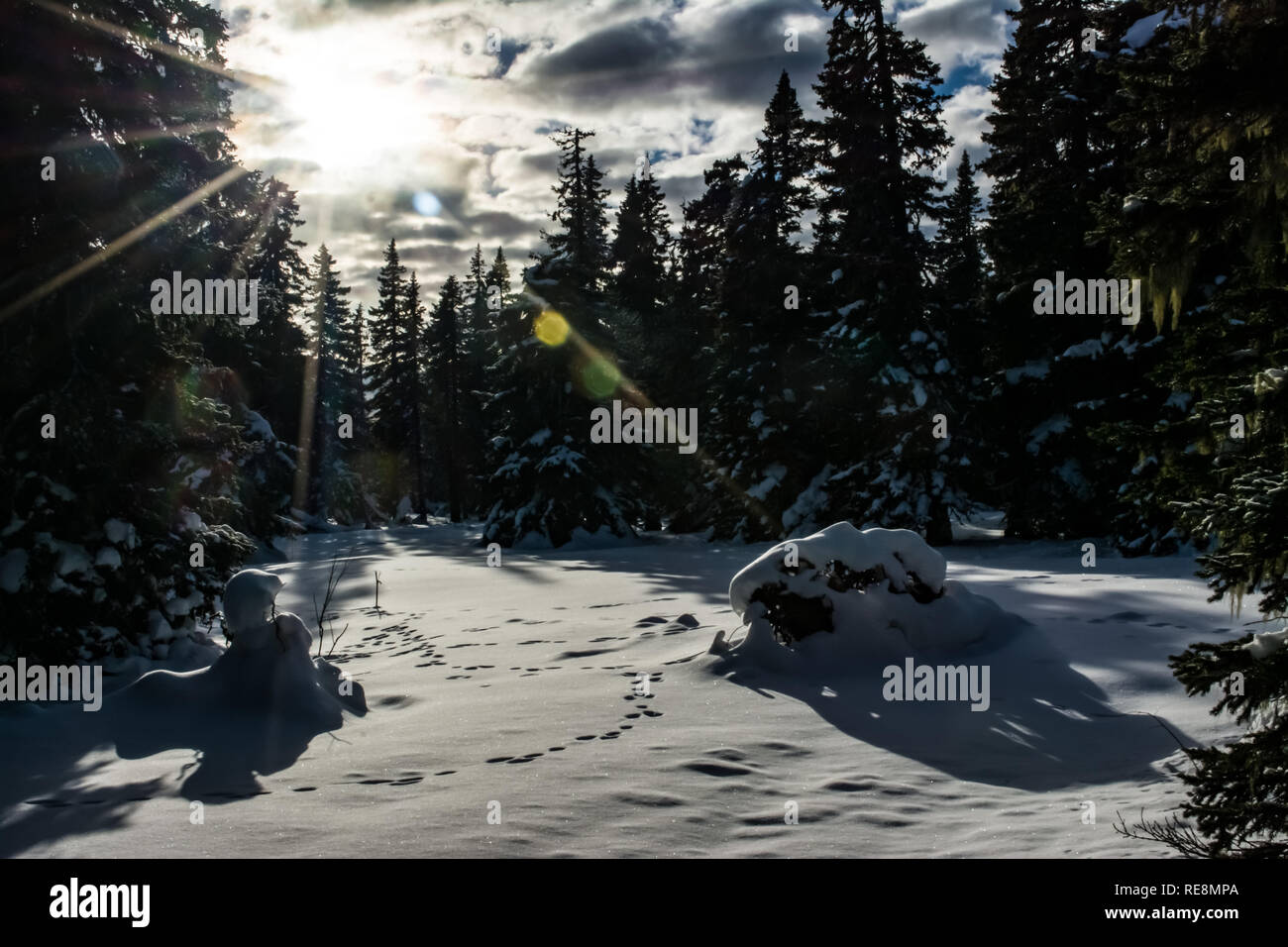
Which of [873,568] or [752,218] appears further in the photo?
[752,218]

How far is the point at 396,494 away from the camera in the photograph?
6731 centimetres

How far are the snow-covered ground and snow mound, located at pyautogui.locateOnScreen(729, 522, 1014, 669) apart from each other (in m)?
0.27

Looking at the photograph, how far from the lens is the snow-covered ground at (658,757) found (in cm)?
445

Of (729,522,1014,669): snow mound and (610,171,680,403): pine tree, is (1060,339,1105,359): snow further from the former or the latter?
(610,171,680,403): pine tree

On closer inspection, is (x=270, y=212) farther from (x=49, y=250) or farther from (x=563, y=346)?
(x=49, y=250)

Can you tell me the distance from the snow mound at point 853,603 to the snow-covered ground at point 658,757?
0.27 m

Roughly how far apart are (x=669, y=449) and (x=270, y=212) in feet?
69.1

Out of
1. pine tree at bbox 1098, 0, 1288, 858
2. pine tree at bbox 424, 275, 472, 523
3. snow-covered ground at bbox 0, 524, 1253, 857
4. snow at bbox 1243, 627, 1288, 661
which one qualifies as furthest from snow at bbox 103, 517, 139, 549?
pine tree at bbox 424, 275, 472, 523

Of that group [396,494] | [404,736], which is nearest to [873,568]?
[404,736]

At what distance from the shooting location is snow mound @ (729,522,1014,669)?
802 cm

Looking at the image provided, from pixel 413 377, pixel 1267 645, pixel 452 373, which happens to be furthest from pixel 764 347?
pixel 413 377

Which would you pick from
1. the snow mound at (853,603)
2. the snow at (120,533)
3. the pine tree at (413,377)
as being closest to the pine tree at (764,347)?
the snow mound at (853,603)

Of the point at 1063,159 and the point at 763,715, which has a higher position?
the point at 1063,159
